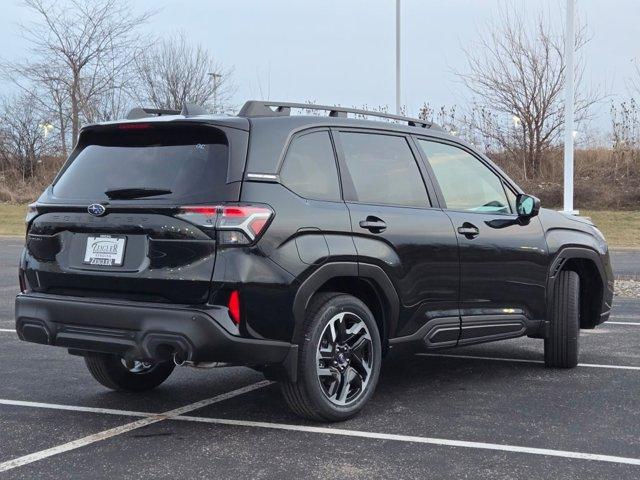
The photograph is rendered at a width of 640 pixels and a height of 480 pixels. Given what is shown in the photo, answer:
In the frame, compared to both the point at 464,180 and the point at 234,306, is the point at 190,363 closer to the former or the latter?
the point at 234,306

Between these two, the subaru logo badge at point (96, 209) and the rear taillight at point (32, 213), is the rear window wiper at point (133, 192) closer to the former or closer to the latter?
the subaru logo badge at point (96, 209)

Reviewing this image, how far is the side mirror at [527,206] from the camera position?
634cm

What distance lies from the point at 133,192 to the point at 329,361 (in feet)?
4.77

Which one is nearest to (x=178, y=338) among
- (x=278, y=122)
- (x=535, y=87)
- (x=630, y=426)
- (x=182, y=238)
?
(x=182, y=238)

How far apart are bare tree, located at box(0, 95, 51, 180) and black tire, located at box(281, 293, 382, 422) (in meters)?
35.1

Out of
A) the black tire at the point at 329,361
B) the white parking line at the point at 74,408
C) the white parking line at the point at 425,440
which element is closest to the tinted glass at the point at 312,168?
the black tire at the point at 329,361

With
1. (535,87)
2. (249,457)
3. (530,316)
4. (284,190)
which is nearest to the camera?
(249,457)

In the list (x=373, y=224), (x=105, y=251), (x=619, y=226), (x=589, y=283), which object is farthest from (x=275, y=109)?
(x=619, y=226)

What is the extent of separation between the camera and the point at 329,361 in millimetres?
5078

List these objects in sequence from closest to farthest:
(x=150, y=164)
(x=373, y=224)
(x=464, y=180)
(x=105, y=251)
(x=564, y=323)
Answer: (x=105, y=251)
(x=150, y=164)
(x=373, y=224)
(x=464, y=180)
(x=564, y=323)

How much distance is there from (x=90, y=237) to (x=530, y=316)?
3.22m

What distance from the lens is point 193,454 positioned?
4496mm

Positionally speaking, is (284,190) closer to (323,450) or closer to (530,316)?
(323,450)

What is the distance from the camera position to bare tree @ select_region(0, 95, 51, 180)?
38.4 m
